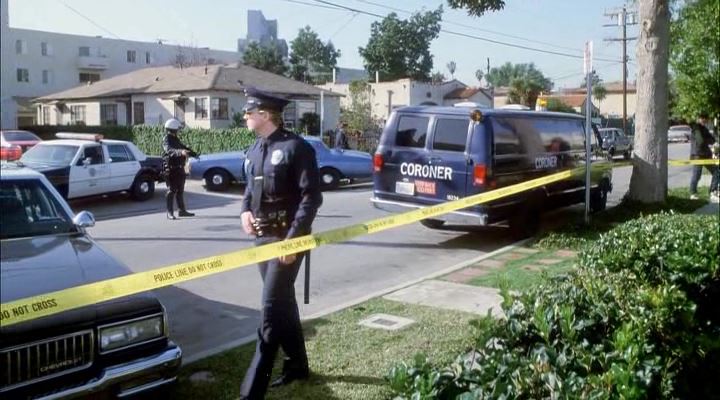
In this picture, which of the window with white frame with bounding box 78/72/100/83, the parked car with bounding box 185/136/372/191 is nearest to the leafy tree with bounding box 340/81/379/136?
the parked car with bounding box 185/136/372/191

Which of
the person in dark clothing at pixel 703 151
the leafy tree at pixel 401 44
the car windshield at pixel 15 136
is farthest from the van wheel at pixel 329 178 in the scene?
the person in dark clothing at pixel 703 151

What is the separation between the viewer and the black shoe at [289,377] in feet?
14.7

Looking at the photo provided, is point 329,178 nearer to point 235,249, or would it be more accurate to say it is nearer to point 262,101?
point 235,249

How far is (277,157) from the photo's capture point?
A: 13.7ft

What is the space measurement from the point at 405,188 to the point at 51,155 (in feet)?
27.4

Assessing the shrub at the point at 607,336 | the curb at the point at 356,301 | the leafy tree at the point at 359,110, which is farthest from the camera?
the leafy tree at the point at 359,110

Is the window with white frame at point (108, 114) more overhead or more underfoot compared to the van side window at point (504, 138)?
more overhead

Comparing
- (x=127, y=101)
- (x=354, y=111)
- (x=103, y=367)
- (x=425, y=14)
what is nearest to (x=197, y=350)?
(x=103, y=367)

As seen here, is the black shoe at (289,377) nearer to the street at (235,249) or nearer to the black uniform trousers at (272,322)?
the black uniform trousers at (272,322)

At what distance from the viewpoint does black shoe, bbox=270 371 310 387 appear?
4.48 m

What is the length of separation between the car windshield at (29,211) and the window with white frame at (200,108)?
23481 millimetres

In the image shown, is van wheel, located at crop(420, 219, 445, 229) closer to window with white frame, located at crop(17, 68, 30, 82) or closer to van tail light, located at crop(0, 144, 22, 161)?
van tail light, located at crop(0, 144, 22, 161)

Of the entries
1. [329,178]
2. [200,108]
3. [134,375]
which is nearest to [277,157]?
[134,375]

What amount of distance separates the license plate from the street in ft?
2.42
